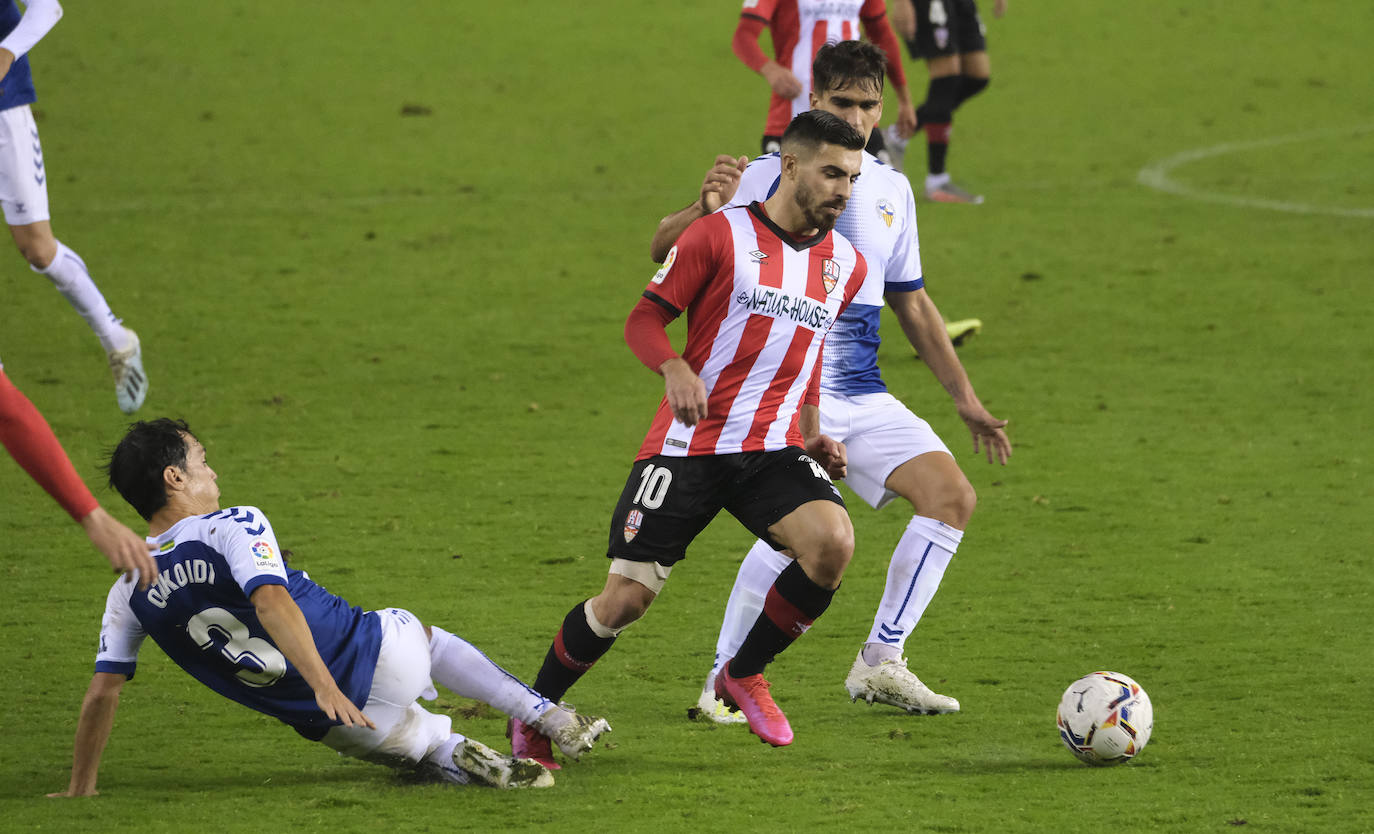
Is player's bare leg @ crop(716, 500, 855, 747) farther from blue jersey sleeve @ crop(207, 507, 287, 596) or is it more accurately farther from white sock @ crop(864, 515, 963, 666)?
blue jersey sleeve @ crop(207, 507, 287, 596)

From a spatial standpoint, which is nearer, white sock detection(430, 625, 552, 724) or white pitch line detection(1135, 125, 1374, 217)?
white sock detection(430, 625, 552, 724)

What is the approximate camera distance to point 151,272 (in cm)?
1152

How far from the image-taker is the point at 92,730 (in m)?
→ 4.11

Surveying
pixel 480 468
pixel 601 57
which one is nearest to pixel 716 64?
pixel 601 57

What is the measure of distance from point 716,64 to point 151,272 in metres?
8.46

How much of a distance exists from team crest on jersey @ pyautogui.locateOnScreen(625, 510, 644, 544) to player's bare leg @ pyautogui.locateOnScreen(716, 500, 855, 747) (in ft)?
1.13

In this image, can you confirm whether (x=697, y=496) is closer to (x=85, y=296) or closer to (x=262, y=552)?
(x=262, y=552)

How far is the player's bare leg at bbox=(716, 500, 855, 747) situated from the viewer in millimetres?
4406

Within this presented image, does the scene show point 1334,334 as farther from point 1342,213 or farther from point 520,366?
point 520,366

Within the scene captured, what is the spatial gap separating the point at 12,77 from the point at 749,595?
3834mm

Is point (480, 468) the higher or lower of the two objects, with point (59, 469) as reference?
lower

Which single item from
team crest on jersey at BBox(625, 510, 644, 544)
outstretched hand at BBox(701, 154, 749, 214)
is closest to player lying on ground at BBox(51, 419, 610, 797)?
team crest on jersey at BBox(625, 510, 644, 544)

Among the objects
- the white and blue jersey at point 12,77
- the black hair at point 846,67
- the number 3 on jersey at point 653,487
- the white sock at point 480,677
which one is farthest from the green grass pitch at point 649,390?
the black hair at point 846,67

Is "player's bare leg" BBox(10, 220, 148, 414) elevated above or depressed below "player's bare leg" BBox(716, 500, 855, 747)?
above
